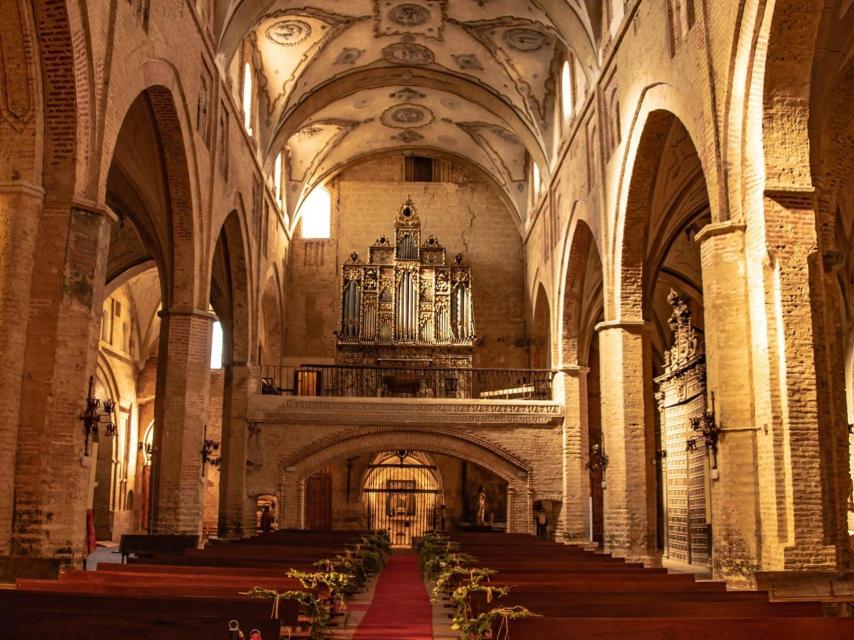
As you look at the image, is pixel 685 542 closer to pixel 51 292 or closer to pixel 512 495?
pixel 512 495

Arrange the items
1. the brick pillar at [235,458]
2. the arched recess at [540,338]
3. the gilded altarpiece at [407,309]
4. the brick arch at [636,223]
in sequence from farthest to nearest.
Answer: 1. the arched recess at [540,338]
2. the gilded altarpiece at [407,309]
3. the brick pillar at [235,458]
4. the brick arch at [636,223]

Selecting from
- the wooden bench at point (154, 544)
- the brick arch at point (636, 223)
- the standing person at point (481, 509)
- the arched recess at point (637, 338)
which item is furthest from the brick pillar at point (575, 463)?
the wooden bench at point (154, 544)

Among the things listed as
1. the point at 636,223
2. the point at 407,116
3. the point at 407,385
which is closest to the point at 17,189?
the point at 636,223

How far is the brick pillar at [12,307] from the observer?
10547 mm

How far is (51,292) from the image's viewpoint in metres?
11.0

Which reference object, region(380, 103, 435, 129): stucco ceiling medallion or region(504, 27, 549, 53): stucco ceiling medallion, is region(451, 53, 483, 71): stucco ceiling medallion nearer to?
region(504, 27, 549, 53): stucco ceiling medallion

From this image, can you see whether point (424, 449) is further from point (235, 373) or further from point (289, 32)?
point (289, 32)

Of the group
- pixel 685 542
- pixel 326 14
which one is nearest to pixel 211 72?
pixel 326 14

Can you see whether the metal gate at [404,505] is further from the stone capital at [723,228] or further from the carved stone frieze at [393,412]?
the stone capital at [723,228]

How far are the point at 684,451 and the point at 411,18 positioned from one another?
1203cm

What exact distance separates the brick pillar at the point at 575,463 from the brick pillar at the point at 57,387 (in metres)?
13.4

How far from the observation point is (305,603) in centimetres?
779

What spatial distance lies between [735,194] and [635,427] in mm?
6271

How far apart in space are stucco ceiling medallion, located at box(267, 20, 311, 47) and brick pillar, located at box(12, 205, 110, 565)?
12019 mm
